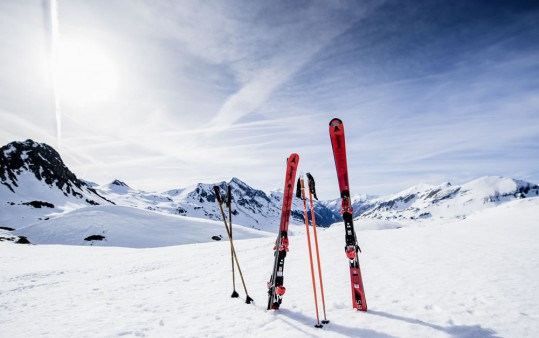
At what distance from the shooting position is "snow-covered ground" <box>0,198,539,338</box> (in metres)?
6.50

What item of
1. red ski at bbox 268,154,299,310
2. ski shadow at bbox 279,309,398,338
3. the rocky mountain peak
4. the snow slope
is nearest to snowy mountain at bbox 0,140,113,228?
the rocky mountain peak

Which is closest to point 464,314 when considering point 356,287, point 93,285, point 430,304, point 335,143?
point 430,304

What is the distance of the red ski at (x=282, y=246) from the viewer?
7.83 m

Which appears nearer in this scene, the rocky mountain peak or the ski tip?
the ski tip

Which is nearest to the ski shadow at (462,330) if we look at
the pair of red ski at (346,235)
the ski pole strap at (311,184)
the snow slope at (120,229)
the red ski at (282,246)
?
the pair of red ski at (346,235)

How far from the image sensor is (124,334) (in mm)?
6902

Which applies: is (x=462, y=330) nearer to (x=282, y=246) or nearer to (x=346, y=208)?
(x=346, y=208)

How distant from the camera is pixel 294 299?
348 inches

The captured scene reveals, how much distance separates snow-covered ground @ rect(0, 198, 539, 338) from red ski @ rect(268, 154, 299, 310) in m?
0.40

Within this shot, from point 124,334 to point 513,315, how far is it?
28.7 feet

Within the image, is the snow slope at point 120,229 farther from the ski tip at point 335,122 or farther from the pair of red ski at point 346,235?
the ski tip at point 335,122

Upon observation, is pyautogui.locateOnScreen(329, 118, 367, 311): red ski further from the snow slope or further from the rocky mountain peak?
the rocky mountain peak

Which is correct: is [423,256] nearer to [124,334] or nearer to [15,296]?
[124,334]

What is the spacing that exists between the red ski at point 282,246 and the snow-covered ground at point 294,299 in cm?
40
